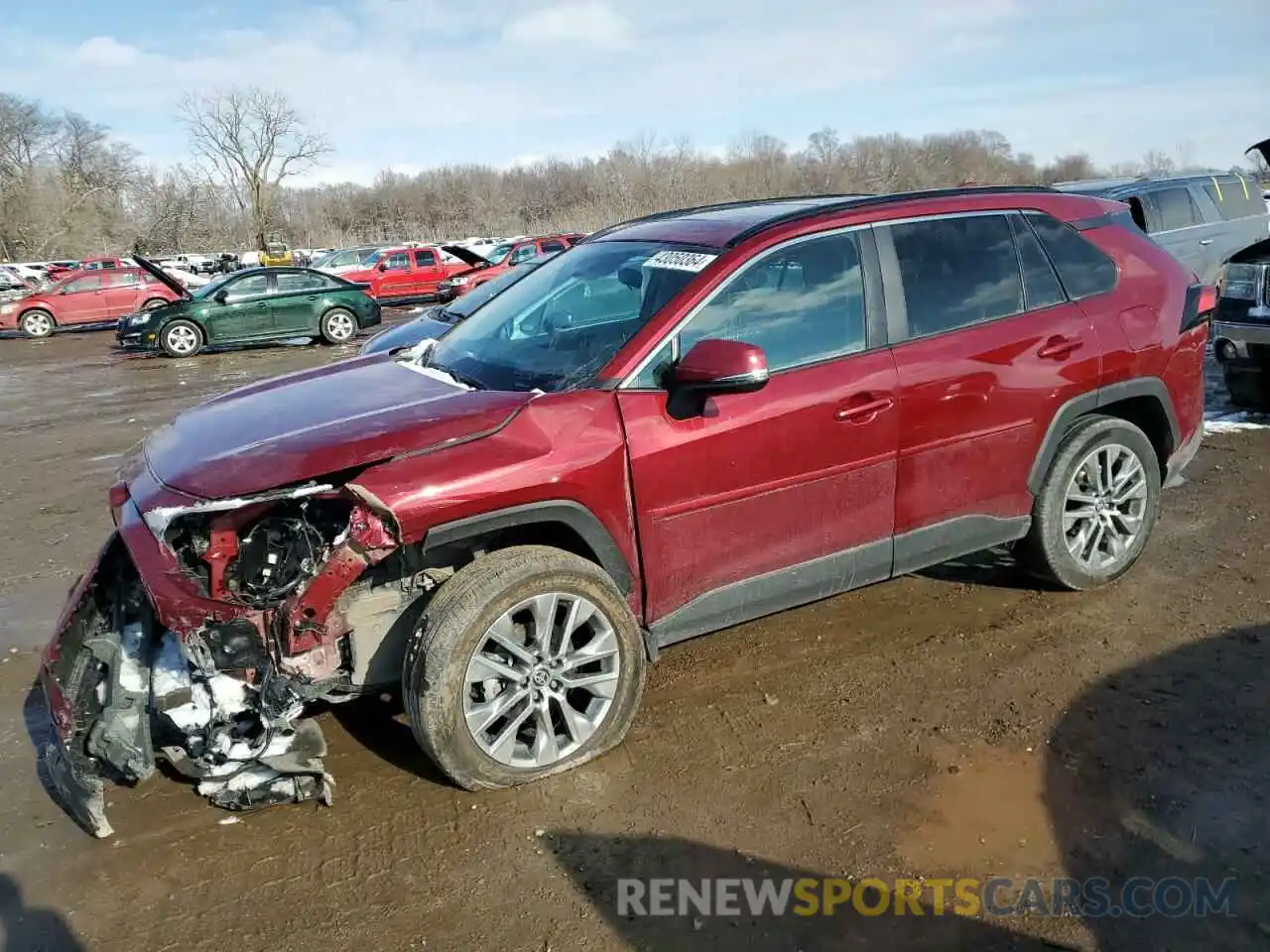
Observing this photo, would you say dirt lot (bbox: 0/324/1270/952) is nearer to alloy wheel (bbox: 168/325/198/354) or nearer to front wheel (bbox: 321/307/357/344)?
alloy wheel (bbox: 168/325/198/354)

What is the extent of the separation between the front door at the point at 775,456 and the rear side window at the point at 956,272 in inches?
8.7

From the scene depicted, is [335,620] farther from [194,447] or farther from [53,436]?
[53,436]

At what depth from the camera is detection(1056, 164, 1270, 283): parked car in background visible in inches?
452

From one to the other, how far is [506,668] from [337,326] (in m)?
16.1

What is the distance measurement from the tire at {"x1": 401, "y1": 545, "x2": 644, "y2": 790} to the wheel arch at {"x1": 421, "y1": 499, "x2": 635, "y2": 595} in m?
0.08

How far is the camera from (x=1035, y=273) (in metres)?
4.21

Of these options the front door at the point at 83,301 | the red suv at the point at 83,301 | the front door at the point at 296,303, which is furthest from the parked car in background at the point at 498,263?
the front door at the point at 83,301

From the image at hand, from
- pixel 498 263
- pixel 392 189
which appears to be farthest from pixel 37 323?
pixel 392 189

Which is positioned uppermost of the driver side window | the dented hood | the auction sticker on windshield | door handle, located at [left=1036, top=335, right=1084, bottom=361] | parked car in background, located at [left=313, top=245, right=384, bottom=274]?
parked car in background, located at [left=313, top=245, right=384, bottom=274]

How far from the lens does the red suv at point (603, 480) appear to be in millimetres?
2971

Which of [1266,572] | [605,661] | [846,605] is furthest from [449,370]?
[1266,572]

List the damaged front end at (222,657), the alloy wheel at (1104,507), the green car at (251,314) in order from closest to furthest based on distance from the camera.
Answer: the damaged front end at (222,657) → the alloy wheel at (1104,507) → the green car at (251,314)

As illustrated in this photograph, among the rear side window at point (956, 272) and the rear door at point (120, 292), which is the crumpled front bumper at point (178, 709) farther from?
the rear door at point (120, 292)

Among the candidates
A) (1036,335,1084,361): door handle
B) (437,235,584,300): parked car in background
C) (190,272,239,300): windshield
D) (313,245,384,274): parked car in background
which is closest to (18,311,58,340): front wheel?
(313,245,384,274): parked car in background
